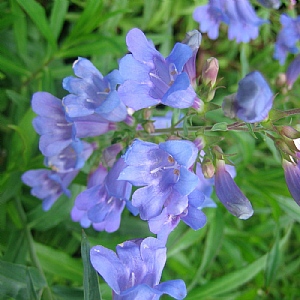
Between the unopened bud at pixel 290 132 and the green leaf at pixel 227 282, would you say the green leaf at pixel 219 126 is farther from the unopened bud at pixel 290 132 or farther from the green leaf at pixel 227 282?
the green leaf at pixel 227 282

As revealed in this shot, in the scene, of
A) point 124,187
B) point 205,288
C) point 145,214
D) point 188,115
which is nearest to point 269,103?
point 188,115

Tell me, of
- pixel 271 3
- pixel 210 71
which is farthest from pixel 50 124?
pixel 271 3

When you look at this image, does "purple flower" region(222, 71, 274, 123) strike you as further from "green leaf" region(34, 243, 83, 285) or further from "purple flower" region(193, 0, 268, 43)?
"green leaf" region(34, 243, 83, 285)

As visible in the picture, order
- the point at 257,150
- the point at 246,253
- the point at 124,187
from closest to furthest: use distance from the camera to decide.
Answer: the point at 124,187, the point at 246,253, the point at 257,150

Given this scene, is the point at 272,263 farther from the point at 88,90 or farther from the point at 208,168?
the point at 88,90

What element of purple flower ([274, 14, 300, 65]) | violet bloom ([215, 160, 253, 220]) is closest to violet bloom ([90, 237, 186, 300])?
violet bloom ([215, 160, 253, 220])

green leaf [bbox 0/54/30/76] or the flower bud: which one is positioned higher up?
the flower bud

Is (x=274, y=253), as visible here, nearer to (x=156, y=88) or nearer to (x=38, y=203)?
(x=156, y=88)
